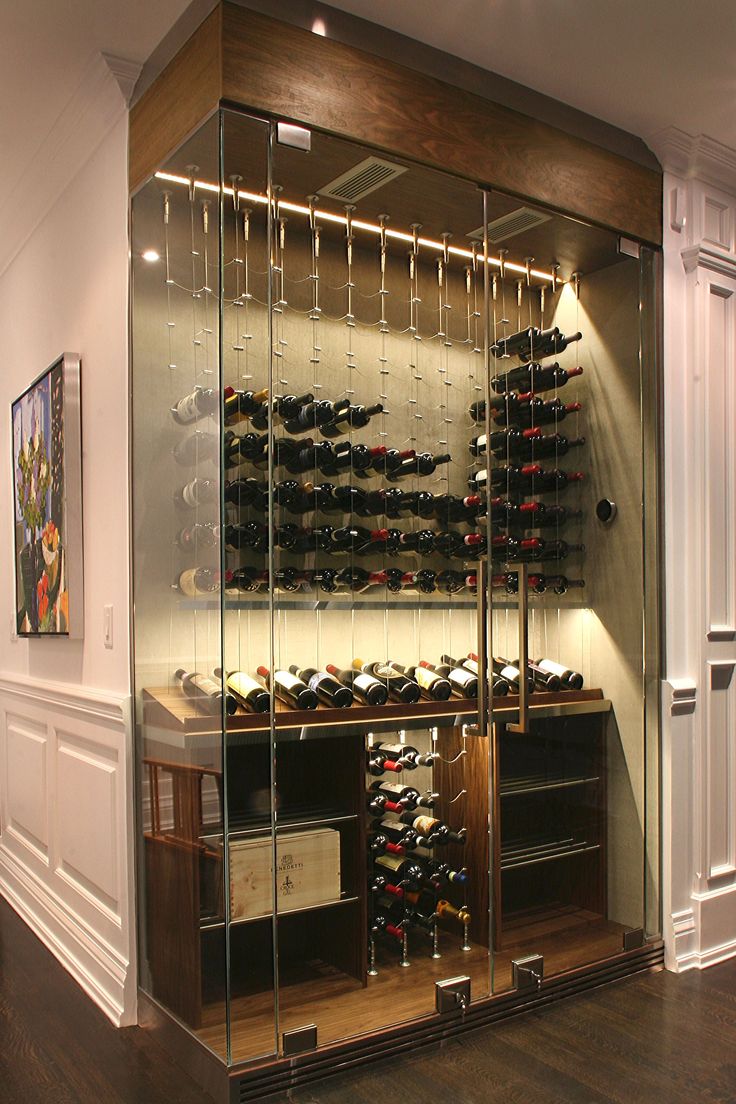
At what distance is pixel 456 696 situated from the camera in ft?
9.47

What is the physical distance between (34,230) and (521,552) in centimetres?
242

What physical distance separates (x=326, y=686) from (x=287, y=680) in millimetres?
121

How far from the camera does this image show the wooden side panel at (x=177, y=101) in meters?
2.38

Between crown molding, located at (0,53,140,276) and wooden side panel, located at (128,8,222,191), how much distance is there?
0.43ft

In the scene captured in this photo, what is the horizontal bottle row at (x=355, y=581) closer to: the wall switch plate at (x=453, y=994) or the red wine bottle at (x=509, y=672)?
the red wine bottle at (x=509, y=672)

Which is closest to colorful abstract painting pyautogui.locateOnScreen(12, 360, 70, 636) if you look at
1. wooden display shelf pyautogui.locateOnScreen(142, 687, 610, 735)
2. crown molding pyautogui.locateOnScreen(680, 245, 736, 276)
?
wooden display shelf pyautogui.locateOnScreen(142, 687, 610, 735)

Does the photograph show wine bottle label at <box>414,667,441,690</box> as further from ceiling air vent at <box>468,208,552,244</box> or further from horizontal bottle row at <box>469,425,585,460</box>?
ceiling air vent at <box>468,208,552,244</box>

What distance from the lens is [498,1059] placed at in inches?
101

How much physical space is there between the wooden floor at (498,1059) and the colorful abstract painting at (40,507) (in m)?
1.29

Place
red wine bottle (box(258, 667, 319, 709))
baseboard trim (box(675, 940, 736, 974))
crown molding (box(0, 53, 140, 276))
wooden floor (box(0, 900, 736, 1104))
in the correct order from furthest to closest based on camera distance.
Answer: baseboard trim (box(675, 940, 736, 974)), crown molding (box(0, 53, 140, 276)), red wine bottle (box(258, 667, 319, 709)), wooden floor (box(0, 900, 736, 1104))

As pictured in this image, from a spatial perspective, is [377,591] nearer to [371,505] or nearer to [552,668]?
[371,505]

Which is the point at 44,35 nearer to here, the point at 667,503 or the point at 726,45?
the point at 726,45

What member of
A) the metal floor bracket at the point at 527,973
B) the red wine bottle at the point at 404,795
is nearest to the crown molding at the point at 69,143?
the red wine bottle at the point at 404,795

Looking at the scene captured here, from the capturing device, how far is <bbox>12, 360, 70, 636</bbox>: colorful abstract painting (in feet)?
11.1
